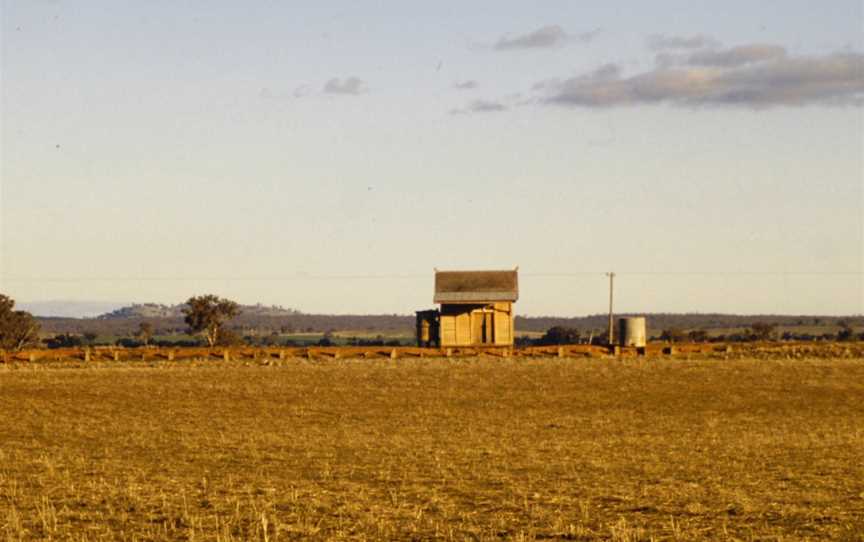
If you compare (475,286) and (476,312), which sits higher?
(475,286)

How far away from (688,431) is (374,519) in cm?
1823

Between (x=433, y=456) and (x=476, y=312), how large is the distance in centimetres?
5088

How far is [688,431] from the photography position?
35469 mm

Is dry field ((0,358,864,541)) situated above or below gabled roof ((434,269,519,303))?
below

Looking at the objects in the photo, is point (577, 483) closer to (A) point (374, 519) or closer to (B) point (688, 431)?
(A) point (374, 519)

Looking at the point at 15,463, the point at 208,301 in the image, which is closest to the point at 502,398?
the point at 15,463

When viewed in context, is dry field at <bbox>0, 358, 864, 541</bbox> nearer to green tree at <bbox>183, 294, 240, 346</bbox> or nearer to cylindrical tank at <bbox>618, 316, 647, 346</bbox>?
cylindrical tank at <bbox>618, 316, 647, 346</bbox>

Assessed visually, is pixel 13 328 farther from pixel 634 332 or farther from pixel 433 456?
pixel 433 456

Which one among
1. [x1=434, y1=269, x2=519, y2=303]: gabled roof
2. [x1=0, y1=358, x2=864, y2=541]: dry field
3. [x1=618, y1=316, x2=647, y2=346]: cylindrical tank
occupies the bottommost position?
[x1=0, y1=358, x2=864, y2=541]: dry field

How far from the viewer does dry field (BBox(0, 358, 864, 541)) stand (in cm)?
1897

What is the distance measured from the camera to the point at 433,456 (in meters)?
28.5

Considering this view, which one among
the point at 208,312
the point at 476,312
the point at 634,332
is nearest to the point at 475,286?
the point at 476,312

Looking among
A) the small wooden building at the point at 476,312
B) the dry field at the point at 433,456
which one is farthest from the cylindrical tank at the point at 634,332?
the dry field at the point at 433,456

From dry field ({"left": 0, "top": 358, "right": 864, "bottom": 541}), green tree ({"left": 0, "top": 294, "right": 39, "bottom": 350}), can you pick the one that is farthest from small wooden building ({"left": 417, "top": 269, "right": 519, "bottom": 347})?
green tree ({"left": 0, "top": 294, "right": 39, "bottom": 350})
